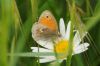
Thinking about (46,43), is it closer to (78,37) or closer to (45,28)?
(45,28)

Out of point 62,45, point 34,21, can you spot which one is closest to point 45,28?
point 34,21

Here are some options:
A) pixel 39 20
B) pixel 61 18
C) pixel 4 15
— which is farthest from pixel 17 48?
pixel 4 15

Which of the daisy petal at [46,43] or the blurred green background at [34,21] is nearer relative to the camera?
the blurred green background at [34,21]

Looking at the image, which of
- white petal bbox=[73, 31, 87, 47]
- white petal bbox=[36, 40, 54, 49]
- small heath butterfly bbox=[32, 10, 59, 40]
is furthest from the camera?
white petal bbox=[36, 40, 54, 49]

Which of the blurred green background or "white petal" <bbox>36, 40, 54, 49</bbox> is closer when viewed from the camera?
the blurred green background

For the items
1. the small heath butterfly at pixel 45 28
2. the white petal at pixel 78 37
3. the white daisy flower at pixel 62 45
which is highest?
the small heath butterfly at pixel 45 28

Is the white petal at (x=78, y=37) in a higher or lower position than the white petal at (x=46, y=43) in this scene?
higher

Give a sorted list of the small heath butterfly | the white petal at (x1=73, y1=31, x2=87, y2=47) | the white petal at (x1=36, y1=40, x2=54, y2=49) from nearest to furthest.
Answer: the white petal at (x1=73, y1=31, x2=87, y2=47) → the small heath butterfly → the white petal at (x1=36, y1=40, x2=54, y2=49)

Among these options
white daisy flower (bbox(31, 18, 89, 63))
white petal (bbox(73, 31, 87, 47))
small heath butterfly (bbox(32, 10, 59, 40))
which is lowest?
white daisy flower (bbox(31, 18, 89, 63))

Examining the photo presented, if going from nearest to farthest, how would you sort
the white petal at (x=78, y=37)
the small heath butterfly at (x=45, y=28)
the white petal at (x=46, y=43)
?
1. the white petal at (x=78, y=37)
2. the small heath butterfly at (x=45, y=28)
3. the white petal at (x=46, y=43)

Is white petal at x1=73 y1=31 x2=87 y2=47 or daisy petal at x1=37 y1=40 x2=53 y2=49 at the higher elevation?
white petal at x1=73 y1=31 x2=87 y2=47

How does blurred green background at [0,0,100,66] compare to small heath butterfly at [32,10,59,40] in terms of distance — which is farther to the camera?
small heath butterfly at [32,10,59,40]

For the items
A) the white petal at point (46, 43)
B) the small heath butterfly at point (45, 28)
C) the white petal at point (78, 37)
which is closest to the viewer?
the white petal at point (78, 37)
